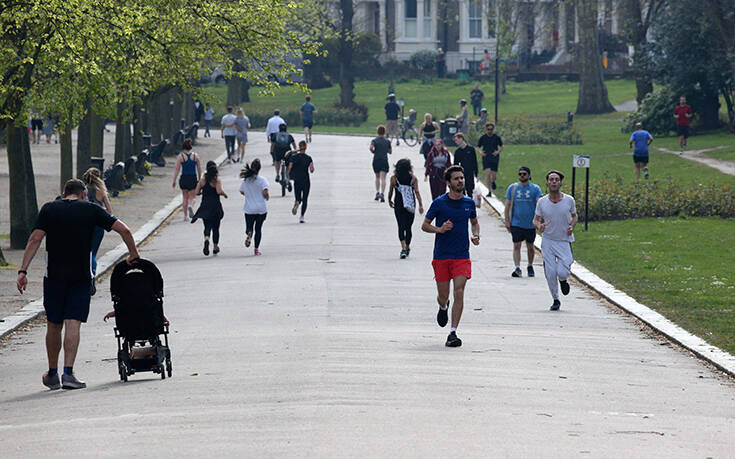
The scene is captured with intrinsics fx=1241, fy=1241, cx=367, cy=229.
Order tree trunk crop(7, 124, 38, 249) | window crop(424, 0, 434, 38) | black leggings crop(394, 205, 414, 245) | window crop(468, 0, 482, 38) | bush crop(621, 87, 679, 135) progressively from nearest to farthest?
black leggings crop(394, 205, 414, 245) → tree trunk crop(7, 124, 38, 249) → bush crop(621, 87, 679, 135) → window crop(468, 0, 482, 38) → window crop(424, 0, 434, 38)

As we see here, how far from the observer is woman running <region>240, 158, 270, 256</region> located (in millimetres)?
21203

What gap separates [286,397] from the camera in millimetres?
9656

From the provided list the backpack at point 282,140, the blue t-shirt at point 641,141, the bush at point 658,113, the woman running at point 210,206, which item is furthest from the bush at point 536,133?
the woman running at point 210,206

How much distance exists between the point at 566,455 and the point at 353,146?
41044 mm

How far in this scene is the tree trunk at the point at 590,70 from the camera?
59969 millimetres

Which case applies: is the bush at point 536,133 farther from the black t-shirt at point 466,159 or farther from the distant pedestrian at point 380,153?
the black t-shirt at point 466,159

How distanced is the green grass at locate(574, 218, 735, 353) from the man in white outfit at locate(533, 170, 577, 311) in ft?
4.15

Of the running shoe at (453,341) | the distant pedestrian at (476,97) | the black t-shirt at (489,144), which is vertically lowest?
the running shoe at (453,341)

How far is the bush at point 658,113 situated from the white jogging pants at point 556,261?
34543 millimetres

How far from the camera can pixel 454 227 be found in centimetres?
1286

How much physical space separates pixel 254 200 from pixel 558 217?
24.0 ft

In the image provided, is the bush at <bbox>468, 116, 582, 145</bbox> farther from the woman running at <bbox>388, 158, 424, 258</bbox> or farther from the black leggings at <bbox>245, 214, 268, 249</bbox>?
the woman running at <bbox>388, 158, 424, 258</bbox>

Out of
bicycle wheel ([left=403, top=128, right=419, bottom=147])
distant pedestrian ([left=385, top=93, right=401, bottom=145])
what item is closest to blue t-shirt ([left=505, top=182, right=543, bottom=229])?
distant pedestrian ([left=385, top=93, right=401, bottom=145])

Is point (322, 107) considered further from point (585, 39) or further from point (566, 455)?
point (566, 455)
